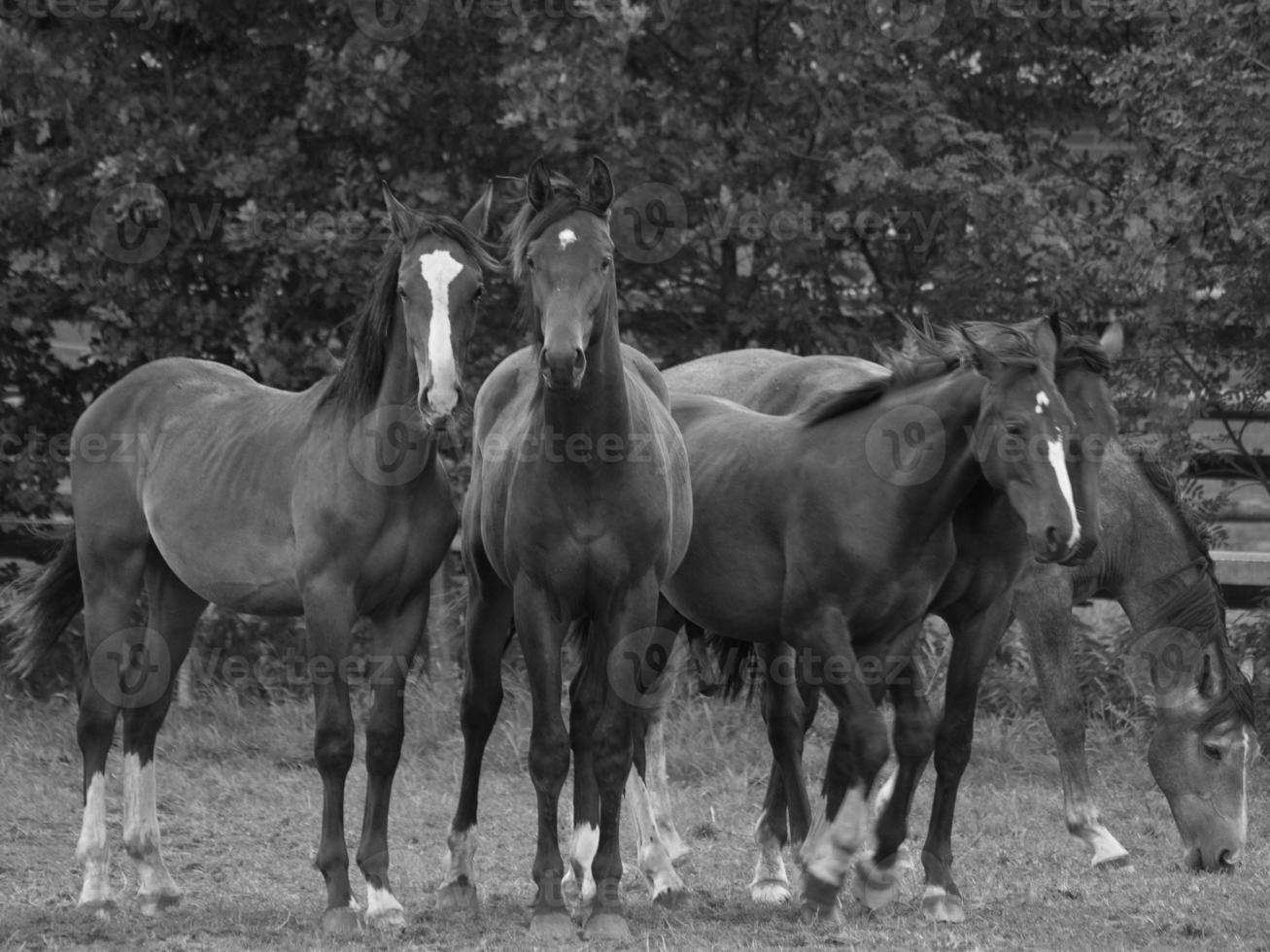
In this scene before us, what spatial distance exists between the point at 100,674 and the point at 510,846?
2.09m

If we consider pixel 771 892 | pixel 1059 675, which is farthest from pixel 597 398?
pixel 1059 675

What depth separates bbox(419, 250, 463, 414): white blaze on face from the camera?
17.8 ft

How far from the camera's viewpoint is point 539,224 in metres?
5.44

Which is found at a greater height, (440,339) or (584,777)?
(440,339)

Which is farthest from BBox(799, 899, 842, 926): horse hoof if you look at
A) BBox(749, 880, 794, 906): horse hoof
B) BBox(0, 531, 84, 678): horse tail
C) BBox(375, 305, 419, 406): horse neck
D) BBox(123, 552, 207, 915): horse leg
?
BBox(0, 531, 84, 678): horse tail

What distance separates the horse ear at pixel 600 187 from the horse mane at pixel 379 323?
45 centimetres

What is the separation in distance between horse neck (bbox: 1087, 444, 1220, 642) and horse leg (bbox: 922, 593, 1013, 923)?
194cm

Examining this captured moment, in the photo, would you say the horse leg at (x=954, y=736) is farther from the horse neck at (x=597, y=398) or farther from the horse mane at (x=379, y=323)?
the horse mane at (x=379, y=323)

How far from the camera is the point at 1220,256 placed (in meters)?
9.08

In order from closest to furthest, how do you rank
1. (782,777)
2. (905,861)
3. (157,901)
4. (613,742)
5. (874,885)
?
(613,742), (874,885), (157,901), (782,777), (905,861)

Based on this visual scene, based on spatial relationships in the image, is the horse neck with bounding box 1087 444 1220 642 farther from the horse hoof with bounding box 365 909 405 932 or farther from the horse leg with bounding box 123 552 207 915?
the horse leg with bounding box 123 552 207 915

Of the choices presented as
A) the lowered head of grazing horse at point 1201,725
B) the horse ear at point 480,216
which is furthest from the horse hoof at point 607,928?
the lowered head of grazing horse at point 1201,725

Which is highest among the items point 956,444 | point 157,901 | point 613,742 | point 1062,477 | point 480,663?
point 956,444

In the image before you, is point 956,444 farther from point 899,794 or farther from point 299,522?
point 299,522
